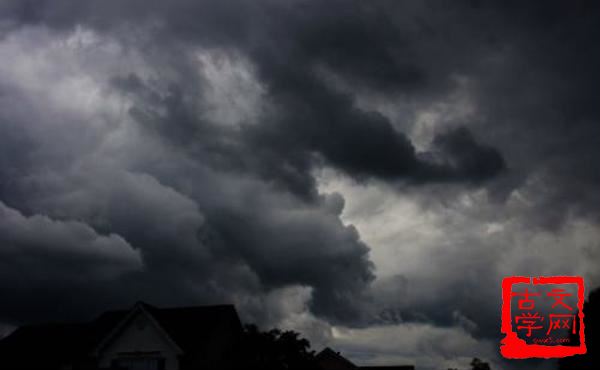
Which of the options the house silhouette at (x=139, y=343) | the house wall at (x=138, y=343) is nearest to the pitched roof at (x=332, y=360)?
the house silhouette at (x=139, y=343)

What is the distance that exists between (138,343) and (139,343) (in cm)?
8

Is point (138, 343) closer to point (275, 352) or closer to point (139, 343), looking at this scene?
point (139, 343)

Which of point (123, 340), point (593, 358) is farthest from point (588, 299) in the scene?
point (123, 340)

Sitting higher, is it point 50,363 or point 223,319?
point 223,319

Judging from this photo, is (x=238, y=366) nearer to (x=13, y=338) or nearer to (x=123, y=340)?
(x=123, y=340)

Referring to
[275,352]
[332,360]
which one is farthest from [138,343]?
[332,360]

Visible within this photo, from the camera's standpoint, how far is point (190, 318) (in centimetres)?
5022

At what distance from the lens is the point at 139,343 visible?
1788 inches

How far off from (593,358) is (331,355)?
3187cm

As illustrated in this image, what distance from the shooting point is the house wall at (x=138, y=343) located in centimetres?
4478

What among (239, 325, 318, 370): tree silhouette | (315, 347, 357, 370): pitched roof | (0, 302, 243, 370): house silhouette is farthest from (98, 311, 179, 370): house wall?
(315, 347, 357, 370): pitched roof

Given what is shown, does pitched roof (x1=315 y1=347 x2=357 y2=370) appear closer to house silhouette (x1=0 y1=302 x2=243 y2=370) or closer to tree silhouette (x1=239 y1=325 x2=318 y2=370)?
house silhouette (x1=0 y1=302 x2=243 y2=370)

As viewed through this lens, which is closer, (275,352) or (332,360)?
(275,352)

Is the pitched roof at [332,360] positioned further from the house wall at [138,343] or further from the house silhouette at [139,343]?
the house wall at [138,343]
